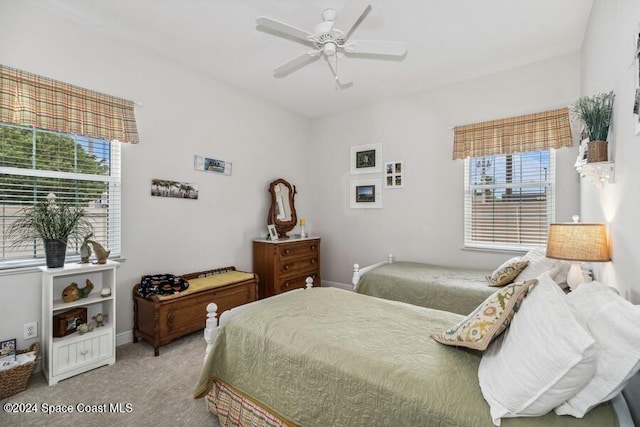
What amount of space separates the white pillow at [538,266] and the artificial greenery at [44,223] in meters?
3.64

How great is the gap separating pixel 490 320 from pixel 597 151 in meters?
1.34

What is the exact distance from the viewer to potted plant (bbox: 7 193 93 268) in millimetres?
2254

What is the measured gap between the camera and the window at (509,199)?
3.24 meters

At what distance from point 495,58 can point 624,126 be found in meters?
2.02

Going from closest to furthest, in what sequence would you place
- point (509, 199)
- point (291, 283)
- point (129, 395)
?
point (129, 395), point (509, 199), point (291, 283)

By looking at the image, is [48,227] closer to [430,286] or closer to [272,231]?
[272,231]

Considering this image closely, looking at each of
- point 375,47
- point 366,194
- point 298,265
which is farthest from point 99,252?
point 366,194

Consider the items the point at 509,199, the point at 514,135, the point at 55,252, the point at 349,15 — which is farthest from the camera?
the point at 509,199

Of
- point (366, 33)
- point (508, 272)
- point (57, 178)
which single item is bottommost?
point (508, 272)

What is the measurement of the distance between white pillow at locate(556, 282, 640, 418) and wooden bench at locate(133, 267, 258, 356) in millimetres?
2748

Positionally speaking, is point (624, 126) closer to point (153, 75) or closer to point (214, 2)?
point (214, 2)

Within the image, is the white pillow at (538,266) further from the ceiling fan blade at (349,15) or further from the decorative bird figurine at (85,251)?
the decorative bird figurine at (85,251)

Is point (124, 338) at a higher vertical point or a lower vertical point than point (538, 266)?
lower

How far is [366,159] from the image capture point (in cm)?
446
